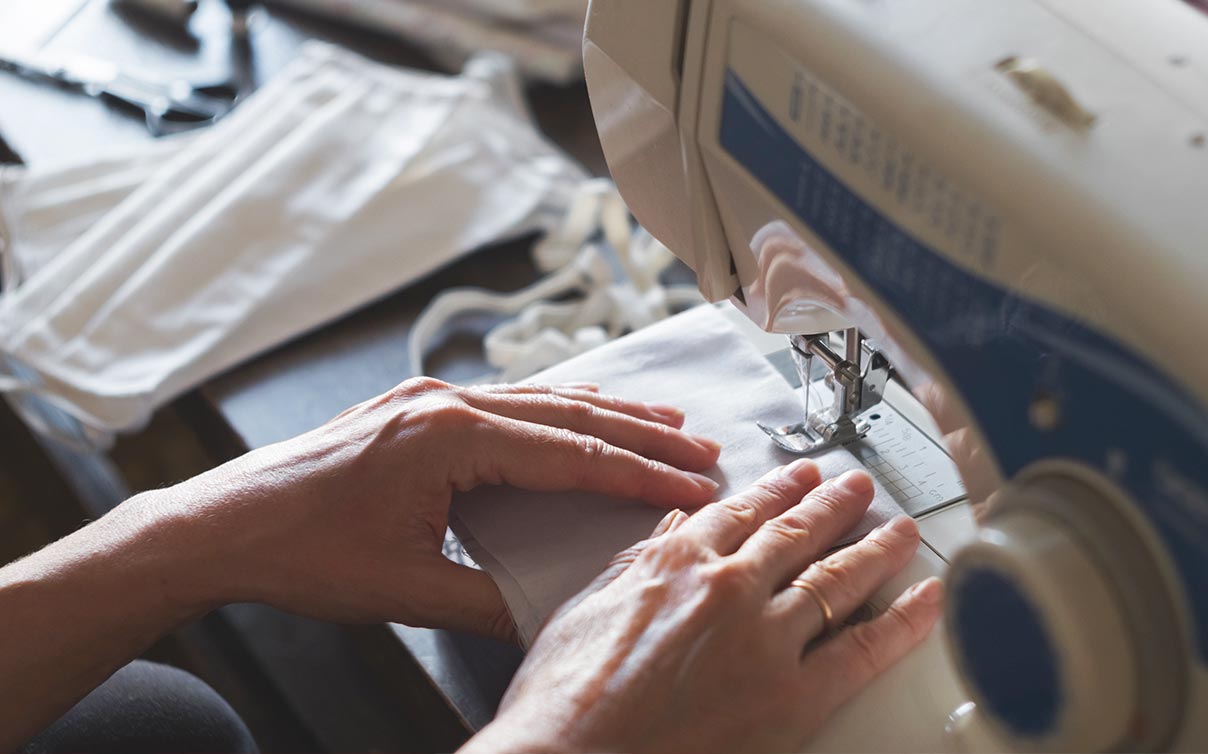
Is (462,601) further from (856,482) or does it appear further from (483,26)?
(483,26)

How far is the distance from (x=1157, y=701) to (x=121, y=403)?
800mm

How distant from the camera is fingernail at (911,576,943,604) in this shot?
0.63 metres

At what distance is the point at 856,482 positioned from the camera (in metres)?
0.68

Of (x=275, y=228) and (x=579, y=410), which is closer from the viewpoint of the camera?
(x=579, y=410)

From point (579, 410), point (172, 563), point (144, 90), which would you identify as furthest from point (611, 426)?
point (144, 90)

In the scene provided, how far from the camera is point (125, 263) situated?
41.7 inches

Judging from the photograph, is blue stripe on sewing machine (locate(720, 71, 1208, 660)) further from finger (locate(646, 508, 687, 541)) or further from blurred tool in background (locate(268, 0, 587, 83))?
blurred tool in background (locate(268, 0, 587, 83))

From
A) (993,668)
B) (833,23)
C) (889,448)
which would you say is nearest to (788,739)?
(993,668)

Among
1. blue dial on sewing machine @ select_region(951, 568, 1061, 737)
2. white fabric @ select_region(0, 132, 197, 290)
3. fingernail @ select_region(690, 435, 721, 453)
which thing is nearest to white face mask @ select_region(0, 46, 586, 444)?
white fabric @ select_region(0, 132, 197, 290)

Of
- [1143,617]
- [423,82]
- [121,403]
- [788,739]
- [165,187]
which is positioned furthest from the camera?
[423,82]

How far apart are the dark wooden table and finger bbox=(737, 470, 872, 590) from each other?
0.17 m

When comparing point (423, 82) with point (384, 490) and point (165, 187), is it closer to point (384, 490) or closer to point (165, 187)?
point (165, 187)

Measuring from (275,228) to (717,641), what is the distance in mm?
661

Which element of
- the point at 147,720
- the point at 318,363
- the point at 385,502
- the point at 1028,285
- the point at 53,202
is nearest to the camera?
the point at 1028,285
